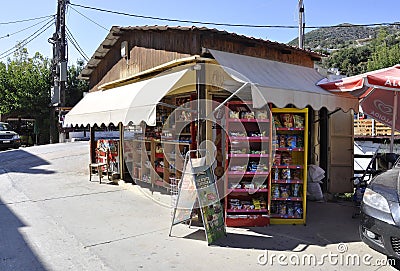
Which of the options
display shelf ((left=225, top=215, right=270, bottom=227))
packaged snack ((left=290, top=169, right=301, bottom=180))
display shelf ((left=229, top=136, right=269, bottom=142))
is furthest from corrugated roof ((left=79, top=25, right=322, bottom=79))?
display shelf ((left=225, top=215, right=270, bottom=227))

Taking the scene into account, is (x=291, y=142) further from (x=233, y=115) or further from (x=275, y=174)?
(x=233, y=115)

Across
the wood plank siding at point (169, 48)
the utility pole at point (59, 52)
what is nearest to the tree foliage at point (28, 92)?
the utility pole at point (59, 52)

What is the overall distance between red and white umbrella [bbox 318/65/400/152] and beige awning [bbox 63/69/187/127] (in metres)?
2.97

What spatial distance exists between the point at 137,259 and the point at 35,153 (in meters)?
13.8

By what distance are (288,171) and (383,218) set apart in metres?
2.30

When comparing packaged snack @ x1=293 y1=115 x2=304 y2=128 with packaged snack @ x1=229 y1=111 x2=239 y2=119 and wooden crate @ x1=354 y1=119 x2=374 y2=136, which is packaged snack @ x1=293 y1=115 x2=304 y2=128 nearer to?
packaged snack @ x1=229 y1=111 x2=239 y2=119

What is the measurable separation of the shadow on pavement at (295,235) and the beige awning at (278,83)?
6.76 feet

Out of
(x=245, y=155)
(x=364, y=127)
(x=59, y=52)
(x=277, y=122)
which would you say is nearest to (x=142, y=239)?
(x=245, y=155)

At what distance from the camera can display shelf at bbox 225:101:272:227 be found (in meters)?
5.95

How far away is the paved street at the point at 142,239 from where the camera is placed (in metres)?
4.47

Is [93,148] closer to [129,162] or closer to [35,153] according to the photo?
[129,162]

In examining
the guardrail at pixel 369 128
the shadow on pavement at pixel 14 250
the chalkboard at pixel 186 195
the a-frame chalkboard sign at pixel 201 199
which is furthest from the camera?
the guardrail at pixel 369 128

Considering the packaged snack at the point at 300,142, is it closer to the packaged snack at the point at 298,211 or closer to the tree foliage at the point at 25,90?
the packaged snack at the point at 298,211

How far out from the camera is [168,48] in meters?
7.05
